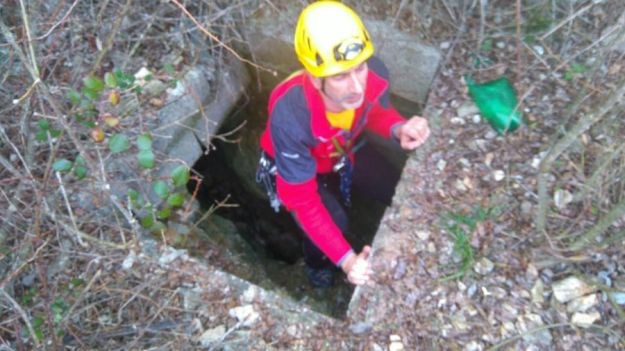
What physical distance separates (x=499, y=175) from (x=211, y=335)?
149 cm

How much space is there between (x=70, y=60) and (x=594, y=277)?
111 inches

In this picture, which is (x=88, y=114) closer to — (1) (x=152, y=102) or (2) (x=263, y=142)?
(1) (x=152, y=102)

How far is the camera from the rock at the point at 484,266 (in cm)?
217

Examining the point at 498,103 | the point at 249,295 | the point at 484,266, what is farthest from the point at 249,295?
the point at 498,103

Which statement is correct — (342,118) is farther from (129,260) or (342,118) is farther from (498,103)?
(129,260)

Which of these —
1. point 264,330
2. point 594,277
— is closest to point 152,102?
point 264,330

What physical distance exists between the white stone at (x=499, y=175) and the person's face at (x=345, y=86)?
73 centimetres

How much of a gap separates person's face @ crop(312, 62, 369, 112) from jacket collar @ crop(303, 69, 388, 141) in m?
0.07

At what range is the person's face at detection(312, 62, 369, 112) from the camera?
2109 mm

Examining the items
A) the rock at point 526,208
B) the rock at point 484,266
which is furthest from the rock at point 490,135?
the rock at point 484,266

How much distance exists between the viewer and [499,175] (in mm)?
2377

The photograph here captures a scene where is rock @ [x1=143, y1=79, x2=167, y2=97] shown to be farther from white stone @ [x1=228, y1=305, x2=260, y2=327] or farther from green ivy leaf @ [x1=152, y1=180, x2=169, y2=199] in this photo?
white stone @ [x1=228, y1=305, x2=260, y2=327]

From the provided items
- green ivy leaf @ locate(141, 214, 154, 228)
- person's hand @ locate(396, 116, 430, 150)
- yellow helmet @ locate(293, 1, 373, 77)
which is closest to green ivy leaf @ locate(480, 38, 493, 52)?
person's hand @ locate(396, 116, 430, 150)

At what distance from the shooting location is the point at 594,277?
6.73ft
